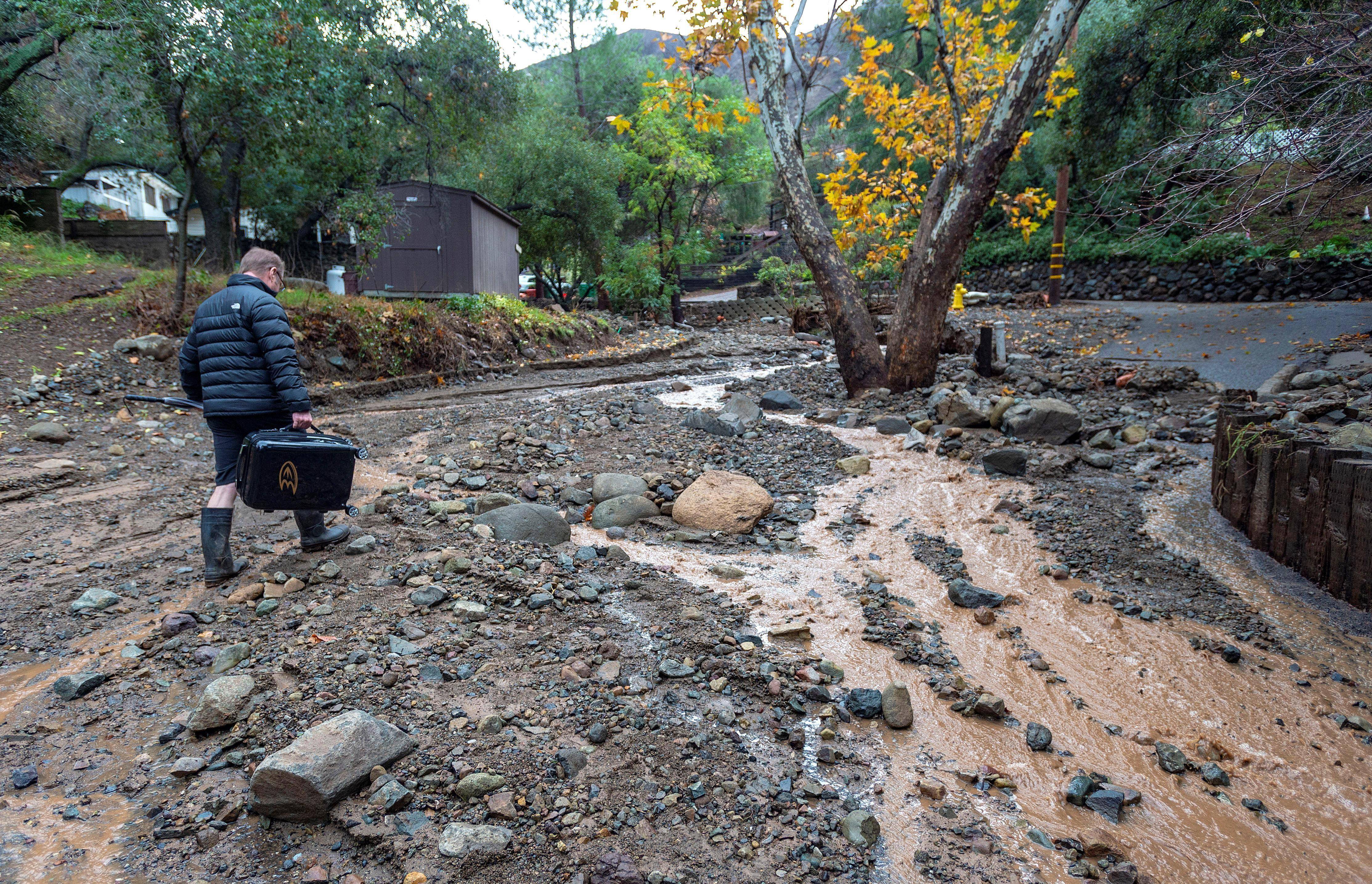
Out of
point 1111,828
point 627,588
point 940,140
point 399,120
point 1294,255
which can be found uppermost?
point 399,120

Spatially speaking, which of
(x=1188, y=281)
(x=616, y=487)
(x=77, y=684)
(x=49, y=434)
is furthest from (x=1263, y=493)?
(x=1188, y=281)

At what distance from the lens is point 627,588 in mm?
4344

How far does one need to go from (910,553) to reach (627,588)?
207 centimetres

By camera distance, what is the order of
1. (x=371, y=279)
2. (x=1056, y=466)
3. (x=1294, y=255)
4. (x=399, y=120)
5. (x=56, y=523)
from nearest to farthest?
(x=56, y=523), (x=1294, y=255), (x=1056, y=466), (x=399, y=120), (x=371, y=279)

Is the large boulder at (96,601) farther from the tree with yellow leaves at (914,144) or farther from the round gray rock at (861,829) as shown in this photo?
the tree with yellow leaves at (914,144)

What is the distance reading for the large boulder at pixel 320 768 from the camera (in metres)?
2.44

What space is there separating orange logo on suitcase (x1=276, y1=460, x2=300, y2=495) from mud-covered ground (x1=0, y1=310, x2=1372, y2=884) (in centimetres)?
54

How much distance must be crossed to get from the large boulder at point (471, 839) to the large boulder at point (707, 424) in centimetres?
561

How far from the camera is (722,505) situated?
553 cm

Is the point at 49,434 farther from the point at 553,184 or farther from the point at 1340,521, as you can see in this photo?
the point at 553,184

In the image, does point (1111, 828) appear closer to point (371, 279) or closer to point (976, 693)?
point (976, 693)

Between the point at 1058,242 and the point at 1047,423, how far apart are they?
1226cm

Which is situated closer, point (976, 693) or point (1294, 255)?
point (976, 693)

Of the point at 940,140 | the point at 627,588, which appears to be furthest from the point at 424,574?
the point at 940,140
